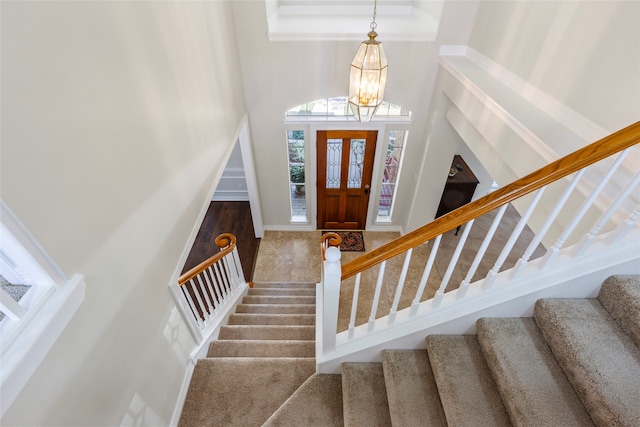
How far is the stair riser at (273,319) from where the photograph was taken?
3.11 metres

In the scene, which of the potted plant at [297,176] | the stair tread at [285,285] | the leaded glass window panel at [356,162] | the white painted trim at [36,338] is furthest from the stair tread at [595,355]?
the potted plant at [297,176]

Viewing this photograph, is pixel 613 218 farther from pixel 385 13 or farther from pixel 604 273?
pixel 385 13

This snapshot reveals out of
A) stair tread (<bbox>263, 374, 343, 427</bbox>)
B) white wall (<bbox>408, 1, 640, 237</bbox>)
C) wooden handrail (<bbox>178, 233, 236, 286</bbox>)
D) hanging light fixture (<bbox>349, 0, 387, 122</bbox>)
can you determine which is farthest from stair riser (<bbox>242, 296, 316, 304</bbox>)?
white wall (<bbox>408, 1, 640, 237</bbox>)

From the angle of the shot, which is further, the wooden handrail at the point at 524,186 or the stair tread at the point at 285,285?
the stair tread at the point at 285,285

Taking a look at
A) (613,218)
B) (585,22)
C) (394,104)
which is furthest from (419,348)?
(394,104)

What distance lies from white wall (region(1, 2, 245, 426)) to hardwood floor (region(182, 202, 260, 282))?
245cm

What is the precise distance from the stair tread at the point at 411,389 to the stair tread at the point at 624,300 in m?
0.93

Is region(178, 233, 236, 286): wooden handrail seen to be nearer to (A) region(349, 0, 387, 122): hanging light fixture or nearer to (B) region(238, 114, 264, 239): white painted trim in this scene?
(B) region(238, 114, 264, 239): white painted trim

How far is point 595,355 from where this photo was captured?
1334 mm

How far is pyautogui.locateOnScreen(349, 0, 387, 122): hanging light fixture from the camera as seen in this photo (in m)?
2.41

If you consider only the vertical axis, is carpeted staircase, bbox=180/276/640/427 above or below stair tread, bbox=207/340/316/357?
above

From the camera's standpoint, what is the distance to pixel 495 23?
2865 mm

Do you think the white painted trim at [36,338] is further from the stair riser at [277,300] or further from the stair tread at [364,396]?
the stair riser at [277,300]

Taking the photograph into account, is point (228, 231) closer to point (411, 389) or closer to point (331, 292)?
point (331, 292)
